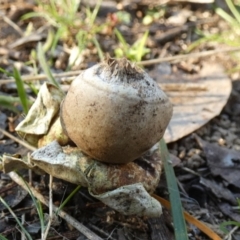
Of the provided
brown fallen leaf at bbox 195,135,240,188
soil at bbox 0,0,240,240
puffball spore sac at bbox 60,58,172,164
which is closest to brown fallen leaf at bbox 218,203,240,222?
soil at bbox 0,0,240,240

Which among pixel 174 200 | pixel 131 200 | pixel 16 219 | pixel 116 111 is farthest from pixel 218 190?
pixel 16 219

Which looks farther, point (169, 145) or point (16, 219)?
point (169, 145)

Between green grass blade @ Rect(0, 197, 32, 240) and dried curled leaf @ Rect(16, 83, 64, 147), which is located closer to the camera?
green grass blade @ Rect(0, 197, 32, 240)

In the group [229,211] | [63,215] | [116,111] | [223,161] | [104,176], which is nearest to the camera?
[116,111]

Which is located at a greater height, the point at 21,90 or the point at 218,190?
the point at 21,90

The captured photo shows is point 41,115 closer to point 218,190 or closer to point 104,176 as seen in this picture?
point 104,176

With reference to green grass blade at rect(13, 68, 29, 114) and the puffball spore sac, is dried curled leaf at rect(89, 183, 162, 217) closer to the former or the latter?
the puffball spore sac
